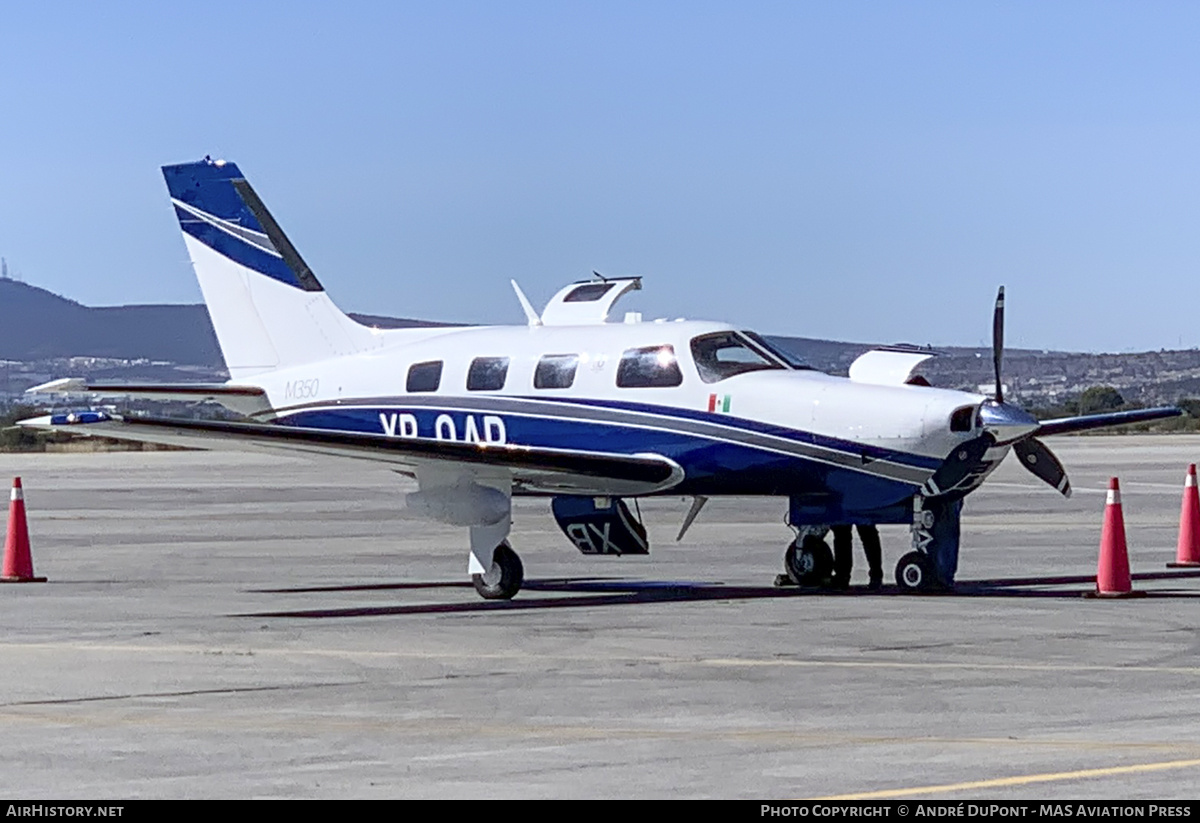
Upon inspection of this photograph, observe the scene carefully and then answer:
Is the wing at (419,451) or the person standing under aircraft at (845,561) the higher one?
the wing at (419,451)

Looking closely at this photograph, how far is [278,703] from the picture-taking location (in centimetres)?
1140

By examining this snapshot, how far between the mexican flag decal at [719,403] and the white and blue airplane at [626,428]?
2cm

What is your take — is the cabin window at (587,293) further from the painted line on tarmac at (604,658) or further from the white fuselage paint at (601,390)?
the painted line on tarmac at (604,658)

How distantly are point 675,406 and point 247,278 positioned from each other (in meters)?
6.00

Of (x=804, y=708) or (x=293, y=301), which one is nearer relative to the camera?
(x=804, y=708)

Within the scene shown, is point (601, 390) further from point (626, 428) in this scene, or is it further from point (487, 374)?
point (487, 374)

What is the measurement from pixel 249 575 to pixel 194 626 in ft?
17.3

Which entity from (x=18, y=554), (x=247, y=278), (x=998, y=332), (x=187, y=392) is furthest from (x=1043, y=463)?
(x=18, y=554)

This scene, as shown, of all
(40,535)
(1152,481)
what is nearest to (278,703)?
(40,535)

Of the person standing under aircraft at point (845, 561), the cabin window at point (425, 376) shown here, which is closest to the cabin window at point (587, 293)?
the cabin window at point (425, 376)

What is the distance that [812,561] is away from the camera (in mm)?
18500

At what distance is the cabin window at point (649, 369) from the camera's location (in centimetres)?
1819

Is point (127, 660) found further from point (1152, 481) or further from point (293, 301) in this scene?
point (1152, 481)

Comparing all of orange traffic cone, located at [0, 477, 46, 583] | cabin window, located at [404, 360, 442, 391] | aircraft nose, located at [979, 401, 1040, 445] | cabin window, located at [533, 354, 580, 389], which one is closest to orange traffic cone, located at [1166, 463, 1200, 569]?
aircraft nose, located at [979, 401, 1040, 445]
